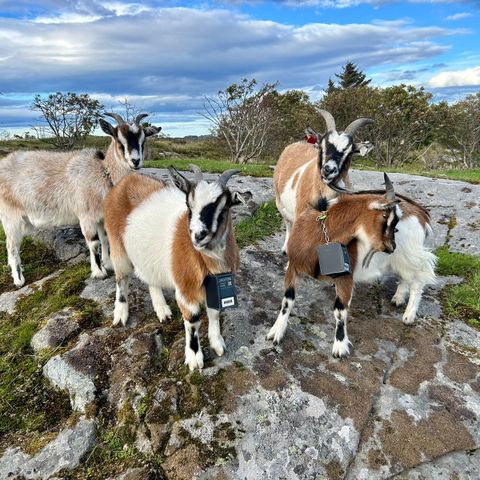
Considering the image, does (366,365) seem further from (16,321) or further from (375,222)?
(16,321)

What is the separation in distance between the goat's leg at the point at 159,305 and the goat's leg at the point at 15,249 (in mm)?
2508

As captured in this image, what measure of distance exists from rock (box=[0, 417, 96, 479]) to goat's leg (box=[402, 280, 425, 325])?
329 centimetres

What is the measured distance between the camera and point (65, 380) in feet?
12.2

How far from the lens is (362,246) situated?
4133mm

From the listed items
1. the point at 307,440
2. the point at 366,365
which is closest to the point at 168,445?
the point at 307,440

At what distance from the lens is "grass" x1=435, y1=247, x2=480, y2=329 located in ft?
Result: 15.5

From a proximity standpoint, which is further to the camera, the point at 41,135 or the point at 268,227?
the point at 41,135

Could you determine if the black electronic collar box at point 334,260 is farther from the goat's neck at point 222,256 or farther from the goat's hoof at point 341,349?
the goat's neck at point 222,256

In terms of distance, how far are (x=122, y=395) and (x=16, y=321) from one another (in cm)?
216

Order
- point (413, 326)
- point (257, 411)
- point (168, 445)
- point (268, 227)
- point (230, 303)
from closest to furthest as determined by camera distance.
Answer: point (168, 445) → point (257, 411) → point (230, 303) → point (413, 326) → point (268, 227)

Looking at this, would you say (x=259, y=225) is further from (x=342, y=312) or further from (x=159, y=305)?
(x=342, y=312)

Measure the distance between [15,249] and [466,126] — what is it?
98.5ft

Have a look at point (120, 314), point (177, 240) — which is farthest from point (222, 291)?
point (120, 314)

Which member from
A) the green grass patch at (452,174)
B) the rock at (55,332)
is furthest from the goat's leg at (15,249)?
the green grass patch at (452,174)
